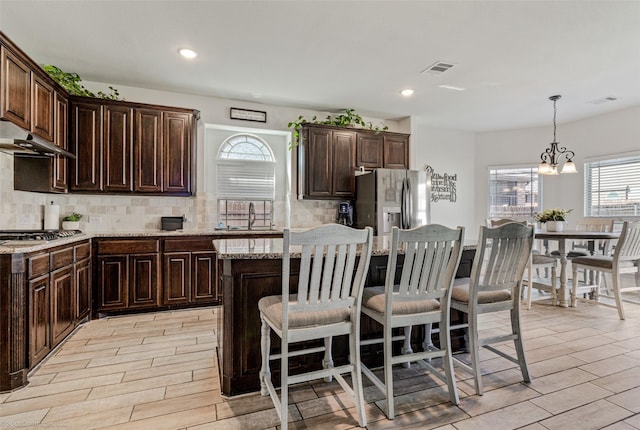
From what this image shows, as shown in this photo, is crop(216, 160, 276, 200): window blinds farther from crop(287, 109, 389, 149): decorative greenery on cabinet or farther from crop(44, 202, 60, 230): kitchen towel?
crop(44, 202, 60, 230): kitchen towel

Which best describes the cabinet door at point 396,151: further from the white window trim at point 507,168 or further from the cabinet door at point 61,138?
the cabinet door at point 61,138

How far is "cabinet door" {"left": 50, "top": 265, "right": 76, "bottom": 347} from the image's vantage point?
8.84ft

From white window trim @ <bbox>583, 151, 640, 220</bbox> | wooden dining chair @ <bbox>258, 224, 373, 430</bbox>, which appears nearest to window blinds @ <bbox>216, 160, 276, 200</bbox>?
wooden dining chair @ <bbox>258, 224, 373, 430</bbox>

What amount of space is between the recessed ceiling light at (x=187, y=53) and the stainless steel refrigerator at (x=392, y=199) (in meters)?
2.57

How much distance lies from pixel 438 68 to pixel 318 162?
1.95 m

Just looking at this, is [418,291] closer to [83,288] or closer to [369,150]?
[83,288]

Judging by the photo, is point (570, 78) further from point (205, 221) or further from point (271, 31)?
point (205, 221)

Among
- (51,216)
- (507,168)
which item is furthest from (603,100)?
(51,216)

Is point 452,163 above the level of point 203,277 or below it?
above

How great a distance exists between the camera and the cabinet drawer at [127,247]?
3.61 metres

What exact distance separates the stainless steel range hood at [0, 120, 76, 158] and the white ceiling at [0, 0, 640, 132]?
3.16ft

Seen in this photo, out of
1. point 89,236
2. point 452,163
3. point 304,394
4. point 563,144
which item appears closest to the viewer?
point 304,394

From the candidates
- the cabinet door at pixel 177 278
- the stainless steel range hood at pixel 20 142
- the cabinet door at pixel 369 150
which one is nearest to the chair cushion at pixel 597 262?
the cabinet door at pixel 369 150

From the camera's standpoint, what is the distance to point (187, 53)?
3.35 metres
